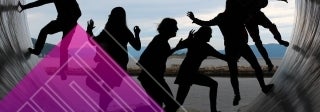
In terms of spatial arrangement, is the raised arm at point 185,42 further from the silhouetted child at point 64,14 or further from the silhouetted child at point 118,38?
the silhouetted child at point 64,14

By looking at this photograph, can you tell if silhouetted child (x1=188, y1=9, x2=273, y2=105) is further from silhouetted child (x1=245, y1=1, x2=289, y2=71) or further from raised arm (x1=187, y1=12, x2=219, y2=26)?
silhouetted child (x1=245, y1=1, x2=289, y2=71)

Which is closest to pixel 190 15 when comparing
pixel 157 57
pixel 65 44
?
pixel 157 57

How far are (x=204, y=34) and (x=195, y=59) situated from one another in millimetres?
387

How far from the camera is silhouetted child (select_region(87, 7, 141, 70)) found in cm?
681

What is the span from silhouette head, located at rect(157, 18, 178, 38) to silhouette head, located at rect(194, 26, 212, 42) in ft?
1.30

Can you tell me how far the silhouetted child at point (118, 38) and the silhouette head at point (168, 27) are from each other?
29 centimetres

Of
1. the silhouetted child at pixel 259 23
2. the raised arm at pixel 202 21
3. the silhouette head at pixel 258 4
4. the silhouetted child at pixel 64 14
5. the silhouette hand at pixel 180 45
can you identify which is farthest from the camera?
the silhouetted child at pixel 64 14

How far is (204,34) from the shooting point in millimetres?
7020

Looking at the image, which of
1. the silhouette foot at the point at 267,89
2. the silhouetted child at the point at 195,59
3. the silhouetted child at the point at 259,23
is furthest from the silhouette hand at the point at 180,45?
the silhouette foot at the point at 267,89

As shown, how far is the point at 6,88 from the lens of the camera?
676cm

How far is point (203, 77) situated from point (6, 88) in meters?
2.24

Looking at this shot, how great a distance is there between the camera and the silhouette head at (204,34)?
7.00 metres

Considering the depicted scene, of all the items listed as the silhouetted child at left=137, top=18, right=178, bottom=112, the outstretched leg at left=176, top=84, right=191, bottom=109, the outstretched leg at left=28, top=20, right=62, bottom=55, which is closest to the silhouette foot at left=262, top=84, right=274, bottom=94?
the outstretched leg at left=176, top=84, right=191, bottom=109

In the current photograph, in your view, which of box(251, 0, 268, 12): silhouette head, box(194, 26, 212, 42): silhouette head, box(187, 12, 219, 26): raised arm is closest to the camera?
box(194, 26, 212, 42): silhouette head
